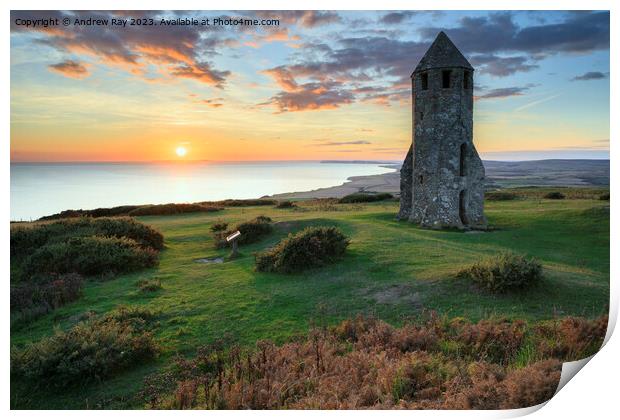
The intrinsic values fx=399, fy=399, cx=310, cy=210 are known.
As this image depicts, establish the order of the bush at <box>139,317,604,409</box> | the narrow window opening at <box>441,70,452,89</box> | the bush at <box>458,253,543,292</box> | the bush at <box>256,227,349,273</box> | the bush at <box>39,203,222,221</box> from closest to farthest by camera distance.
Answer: the bush at <box>139,317,604,409</box> → the bush at <box>458,253,543,292</box> → the bush at <box>256,227,349,273</box> → the narrow window opening at <box>441,70,452,89</box> → the bush at <box>39,203,222,221</box>

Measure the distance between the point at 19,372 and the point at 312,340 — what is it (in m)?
5.83

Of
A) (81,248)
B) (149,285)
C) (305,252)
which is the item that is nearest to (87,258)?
(81,248)

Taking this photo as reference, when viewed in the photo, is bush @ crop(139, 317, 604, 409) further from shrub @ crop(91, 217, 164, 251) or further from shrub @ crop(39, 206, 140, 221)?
shrub @ crop(39, 206, 140, 221)

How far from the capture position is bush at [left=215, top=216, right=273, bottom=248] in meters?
19.3

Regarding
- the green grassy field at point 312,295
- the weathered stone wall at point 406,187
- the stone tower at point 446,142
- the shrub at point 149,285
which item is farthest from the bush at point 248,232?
the weathered stone wall at point 406,187

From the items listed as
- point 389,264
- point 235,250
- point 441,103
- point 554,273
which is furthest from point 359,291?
point 441,103

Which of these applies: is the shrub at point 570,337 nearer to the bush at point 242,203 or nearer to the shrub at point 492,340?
the shrub at point 492,340

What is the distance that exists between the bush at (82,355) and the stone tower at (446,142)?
1808cm

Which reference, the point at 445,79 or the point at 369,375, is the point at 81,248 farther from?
the point at 445,79

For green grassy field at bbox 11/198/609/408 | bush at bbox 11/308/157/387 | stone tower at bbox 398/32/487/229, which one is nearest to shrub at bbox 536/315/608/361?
green grassy field at bbox 11/198/609/408

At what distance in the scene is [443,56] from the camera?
73.3ft

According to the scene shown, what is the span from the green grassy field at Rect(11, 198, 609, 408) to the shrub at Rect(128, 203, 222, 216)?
48.7 ft

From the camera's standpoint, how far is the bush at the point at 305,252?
13.5m

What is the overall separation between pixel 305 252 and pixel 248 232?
6.81 meters
